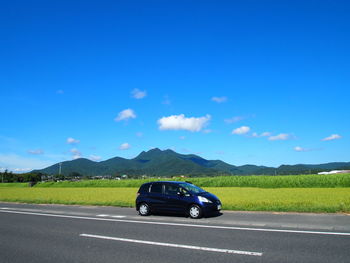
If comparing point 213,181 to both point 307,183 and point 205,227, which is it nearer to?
point 307,183

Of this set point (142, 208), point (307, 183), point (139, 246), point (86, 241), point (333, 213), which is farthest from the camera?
point (307, 183)

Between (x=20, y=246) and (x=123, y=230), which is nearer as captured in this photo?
(x=20, y=246)

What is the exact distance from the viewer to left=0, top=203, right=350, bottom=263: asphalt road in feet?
21.1

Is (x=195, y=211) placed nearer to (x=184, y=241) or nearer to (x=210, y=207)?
(x=210, y=207)

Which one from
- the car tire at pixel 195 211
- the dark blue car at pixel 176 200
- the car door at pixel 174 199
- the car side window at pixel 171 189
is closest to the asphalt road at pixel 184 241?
the car tire at pixel 195 211

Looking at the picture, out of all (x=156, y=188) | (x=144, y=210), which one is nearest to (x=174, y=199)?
(x=156, y=188)

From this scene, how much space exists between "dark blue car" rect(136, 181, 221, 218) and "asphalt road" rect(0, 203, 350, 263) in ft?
4.13

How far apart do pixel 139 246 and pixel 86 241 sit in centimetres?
185

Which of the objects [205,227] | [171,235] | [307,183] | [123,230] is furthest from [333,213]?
[307,183]

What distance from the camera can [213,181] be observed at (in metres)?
49.7

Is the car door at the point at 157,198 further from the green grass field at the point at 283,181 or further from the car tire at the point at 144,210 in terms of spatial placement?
the green grass field at the point at 283,181

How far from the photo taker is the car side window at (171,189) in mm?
13648

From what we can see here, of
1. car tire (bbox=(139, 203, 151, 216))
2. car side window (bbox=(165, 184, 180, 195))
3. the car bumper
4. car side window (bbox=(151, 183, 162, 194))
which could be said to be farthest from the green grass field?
car tire (bbox=(139, 203, 151, 216))

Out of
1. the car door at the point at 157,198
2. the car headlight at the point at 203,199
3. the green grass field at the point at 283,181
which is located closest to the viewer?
the car headlight at the point at 203,199
